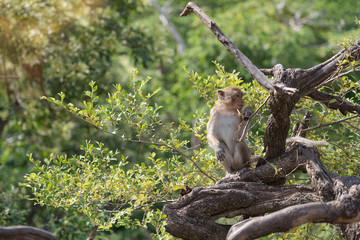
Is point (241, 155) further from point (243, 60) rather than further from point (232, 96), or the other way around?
point (243, 60)

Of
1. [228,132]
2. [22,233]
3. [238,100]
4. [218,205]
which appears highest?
[238,100]

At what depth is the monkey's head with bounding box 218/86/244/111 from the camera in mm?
5945

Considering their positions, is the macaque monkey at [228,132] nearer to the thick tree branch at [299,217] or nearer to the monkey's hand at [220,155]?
the monkey's hand at [220,155]

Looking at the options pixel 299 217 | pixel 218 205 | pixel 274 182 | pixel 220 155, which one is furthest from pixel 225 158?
pixel 299 217

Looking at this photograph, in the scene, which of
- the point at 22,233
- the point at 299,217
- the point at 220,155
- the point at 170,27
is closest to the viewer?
the point at 299,217

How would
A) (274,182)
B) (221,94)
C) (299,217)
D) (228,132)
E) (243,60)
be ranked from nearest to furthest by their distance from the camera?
(299,217)
(243,60)
(274,182)
(221,94)
(228,132)

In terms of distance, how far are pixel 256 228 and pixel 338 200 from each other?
2.07 ft

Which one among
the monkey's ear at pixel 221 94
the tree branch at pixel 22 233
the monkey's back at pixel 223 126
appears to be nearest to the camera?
the tree branch at pixel 22 233

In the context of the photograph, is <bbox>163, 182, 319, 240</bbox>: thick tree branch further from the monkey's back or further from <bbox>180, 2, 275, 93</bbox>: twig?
the monkey's back

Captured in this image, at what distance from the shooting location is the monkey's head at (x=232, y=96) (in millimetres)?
5945

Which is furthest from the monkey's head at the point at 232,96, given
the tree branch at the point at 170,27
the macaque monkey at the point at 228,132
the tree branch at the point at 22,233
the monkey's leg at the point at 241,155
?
the tree branch at the point at 170,27

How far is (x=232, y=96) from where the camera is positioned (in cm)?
596

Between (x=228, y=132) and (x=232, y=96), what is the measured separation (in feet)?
1.42

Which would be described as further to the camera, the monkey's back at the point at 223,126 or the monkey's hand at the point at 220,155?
the monkey's back at the point at 223,126
